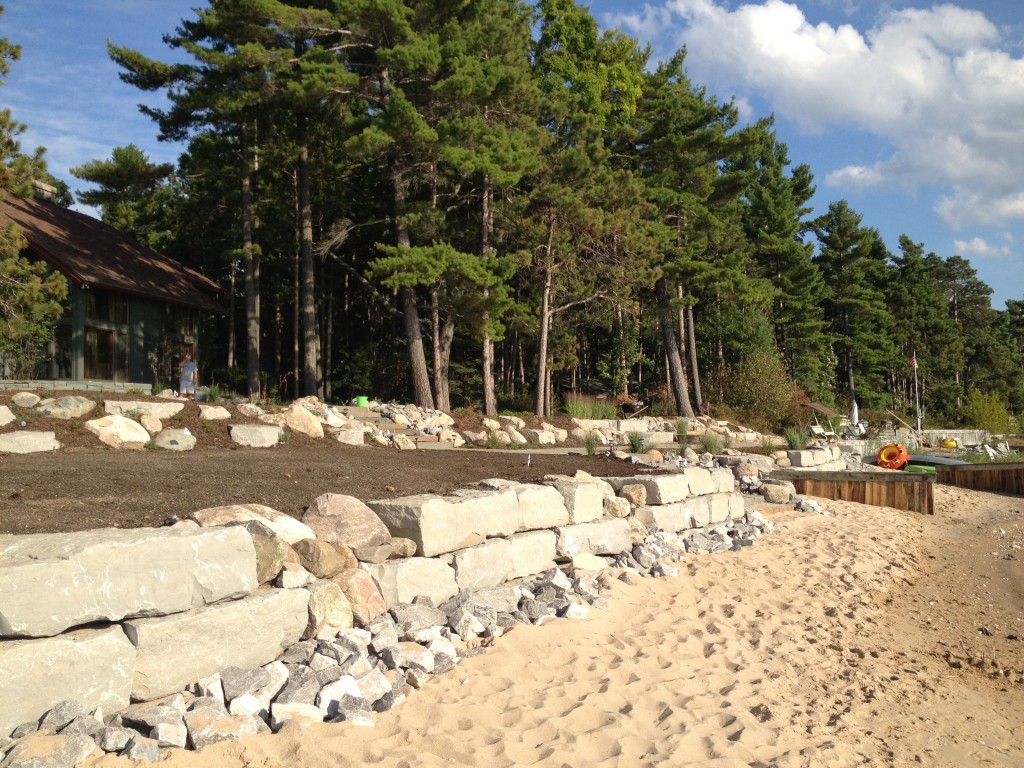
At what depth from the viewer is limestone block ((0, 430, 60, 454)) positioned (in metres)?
7.73

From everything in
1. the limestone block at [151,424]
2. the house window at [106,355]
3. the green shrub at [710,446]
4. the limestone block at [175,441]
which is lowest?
the green shrub at [710,446]

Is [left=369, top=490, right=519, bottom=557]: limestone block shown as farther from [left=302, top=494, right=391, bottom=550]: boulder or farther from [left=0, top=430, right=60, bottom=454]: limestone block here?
[left=0, top=430, right=60, bottom=454]: limestone block

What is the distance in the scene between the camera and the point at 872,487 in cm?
1232

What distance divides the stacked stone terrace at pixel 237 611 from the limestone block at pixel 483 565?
0.01 meters

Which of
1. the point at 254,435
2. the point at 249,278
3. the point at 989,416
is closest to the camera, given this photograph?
the point at 254,435

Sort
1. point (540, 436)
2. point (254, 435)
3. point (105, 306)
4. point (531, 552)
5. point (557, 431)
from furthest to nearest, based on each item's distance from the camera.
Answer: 1. point (105, 306)
2. point (557, 431)
3. point (540, 436)
4. point (254, 435)
5. point (531, 552)

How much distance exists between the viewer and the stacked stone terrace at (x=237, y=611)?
3.08m

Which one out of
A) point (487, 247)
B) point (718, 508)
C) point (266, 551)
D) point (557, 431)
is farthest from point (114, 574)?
point (487, 247)

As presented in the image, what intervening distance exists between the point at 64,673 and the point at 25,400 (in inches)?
331

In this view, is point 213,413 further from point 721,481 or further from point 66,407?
point 721,481

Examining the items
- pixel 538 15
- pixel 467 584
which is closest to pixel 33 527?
pixel 467 584

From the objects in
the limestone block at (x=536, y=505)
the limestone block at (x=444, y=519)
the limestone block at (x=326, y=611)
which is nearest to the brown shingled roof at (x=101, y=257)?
the limestone block at (x=536, y=505)

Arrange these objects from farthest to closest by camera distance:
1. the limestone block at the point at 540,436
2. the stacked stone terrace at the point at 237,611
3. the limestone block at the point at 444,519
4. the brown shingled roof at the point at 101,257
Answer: the brown shingled roof at the point at 101,257 → the limestone block at the point at 540,436 → the limestone block at the point at 444,519 → the stacked stone terrace at the point at 237,611

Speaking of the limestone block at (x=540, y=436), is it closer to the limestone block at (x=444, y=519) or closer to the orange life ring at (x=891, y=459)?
the orange life ring at (x=891, y=459)
